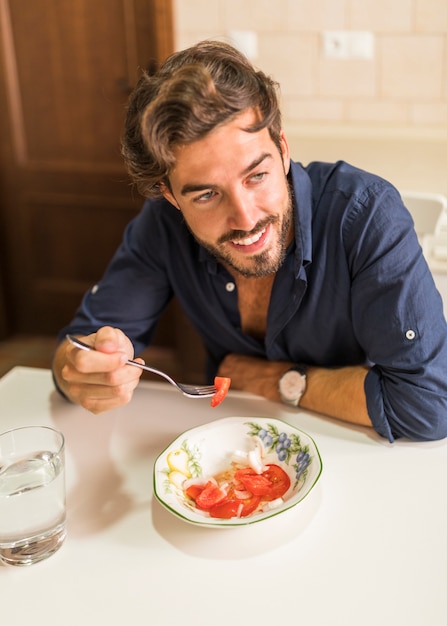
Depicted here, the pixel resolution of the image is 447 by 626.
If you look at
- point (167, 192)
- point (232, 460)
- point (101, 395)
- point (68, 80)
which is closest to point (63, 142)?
point (68, 80)

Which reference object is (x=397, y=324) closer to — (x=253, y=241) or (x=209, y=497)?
(x=253, y=241)

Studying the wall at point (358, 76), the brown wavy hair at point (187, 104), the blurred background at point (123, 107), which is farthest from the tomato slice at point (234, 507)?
the wall at point (358, 76)

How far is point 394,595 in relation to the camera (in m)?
0.83

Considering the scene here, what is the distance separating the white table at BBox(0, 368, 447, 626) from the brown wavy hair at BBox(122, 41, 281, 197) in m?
0.47

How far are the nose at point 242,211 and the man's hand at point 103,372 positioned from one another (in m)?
0.26

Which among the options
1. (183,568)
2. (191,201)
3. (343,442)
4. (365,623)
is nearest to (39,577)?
(183,568)

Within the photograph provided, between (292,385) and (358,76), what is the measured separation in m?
1.47

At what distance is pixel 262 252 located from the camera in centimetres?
122

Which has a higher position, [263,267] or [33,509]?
[263,267]

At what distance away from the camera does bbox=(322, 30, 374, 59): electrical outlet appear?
90.7 inches

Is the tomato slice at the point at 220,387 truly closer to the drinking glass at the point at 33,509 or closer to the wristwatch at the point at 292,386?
the wristwatch at the point at 292,386

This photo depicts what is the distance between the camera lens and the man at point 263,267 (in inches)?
43.8

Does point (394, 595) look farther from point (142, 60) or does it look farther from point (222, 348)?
point (142, 60)

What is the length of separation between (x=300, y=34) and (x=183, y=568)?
195cm
